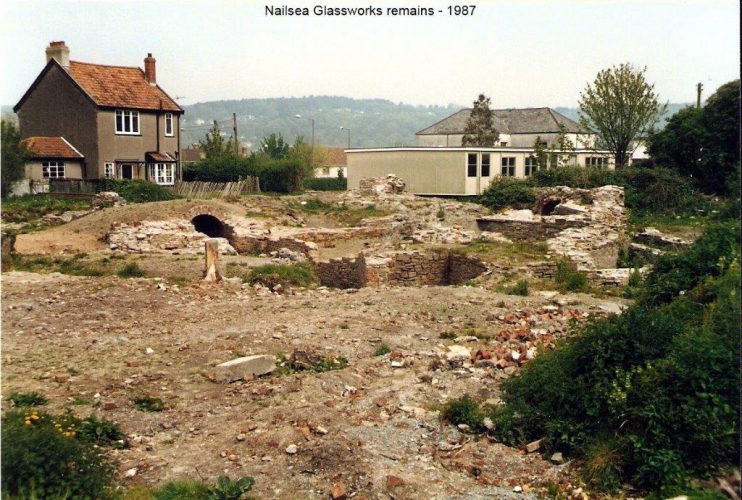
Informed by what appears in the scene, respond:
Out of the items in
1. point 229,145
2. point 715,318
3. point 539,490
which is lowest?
point 539,490

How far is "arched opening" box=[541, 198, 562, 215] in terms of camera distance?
32.4 m

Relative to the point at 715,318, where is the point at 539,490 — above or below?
below

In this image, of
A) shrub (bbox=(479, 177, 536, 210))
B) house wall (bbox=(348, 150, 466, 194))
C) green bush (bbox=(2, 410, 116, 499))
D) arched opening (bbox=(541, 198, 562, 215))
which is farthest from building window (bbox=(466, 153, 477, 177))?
green bush (bbox=(2, 410, 116, 499))

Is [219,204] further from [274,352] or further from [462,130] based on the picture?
[462,130]

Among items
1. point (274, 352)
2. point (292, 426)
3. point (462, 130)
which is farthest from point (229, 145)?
point (292, 426)

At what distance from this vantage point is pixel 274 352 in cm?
1292

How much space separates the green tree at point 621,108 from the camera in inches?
1538

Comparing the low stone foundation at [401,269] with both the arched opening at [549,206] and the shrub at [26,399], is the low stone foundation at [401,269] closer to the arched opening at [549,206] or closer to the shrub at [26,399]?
the arched opening at [549,206]

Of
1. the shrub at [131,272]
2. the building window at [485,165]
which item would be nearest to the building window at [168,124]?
the building window at [485,165]

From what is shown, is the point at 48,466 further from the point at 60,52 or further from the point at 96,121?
the point at 60,52

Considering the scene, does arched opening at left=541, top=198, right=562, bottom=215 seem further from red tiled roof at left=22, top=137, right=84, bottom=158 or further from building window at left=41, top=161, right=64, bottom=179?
building window at left=41, top=161, right=64, bottom=179

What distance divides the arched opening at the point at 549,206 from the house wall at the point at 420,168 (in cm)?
614

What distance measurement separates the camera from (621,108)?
3953 cm

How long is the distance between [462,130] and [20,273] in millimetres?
44128
